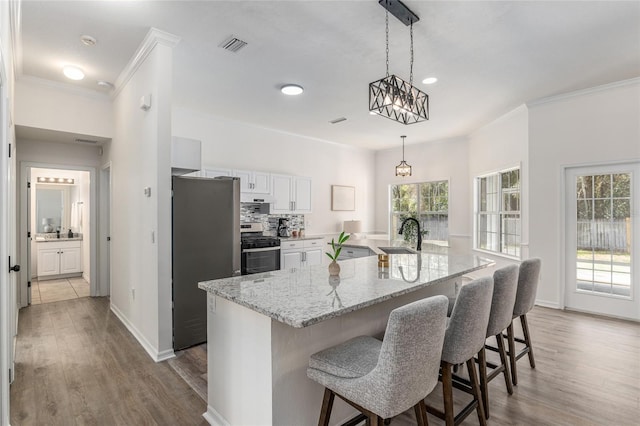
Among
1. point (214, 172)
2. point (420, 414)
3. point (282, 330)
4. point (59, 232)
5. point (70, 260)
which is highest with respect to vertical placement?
point (214, 172)

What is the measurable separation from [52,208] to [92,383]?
619cm

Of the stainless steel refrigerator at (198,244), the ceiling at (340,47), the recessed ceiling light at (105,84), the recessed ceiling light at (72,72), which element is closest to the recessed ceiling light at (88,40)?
the ceiling at (340,47)

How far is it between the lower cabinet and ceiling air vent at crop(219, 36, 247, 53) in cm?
320

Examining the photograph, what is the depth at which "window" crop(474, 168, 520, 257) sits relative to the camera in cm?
515

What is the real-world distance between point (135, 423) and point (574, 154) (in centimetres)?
548

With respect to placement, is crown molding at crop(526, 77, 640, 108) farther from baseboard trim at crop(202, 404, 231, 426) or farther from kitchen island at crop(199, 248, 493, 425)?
baseboard trim at crop(202, 404, 231, 426)

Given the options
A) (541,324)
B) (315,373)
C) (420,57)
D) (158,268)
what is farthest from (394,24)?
(541,324)

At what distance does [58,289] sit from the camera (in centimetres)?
553

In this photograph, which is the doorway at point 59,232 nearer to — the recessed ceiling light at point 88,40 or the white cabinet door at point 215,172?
the white cabinet door at point 215,172

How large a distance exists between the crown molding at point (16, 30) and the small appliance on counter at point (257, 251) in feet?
10.4

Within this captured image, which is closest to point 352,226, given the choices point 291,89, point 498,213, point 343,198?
point 343,198

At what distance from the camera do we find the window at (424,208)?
6.91 meters

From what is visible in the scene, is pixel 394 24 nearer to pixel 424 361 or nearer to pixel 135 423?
pixel 424 361

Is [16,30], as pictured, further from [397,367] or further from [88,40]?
[397,367]
